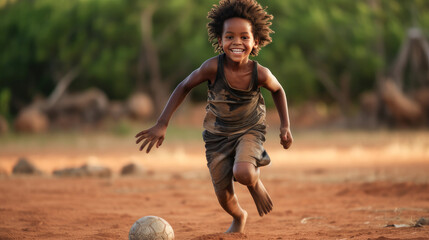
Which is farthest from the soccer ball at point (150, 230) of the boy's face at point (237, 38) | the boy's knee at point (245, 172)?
the boy's face at point (237, 38)

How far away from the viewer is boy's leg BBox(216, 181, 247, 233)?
5.05m

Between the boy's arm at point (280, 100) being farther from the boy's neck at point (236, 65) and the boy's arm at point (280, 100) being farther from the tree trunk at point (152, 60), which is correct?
the tree trunk at point (152, 60)

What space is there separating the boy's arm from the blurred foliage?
20.9 meters

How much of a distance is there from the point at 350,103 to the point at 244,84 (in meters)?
25.6

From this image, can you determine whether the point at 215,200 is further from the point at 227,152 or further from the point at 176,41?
the point at 176,41

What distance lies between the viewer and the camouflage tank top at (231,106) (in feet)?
16.3

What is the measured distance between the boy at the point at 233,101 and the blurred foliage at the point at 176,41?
824 inches

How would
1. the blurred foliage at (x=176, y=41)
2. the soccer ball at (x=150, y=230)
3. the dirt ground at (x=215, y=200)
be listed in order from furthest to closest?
the blurred foliage at (x=176, y=41)
the dirt ground at (x=215, y=200)
the soccer ball at (x=150, y=230)

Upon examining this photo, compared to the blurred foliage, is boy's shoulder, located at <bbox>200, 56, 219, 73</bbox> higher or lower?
lower

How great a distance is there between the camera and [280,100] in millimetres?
5105

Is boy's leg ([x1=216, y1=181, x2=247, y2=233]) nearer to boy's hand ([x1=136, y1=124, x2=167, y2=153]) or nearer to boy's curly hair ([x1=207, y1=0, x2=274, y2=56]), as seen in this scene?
boy's hand ([x1=136, y1=124, x2=167, y2=153])

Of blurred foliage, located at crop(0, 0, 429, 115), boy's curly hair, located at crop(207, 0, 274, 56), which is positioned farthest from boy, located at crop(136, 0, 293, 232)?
blurred foliage, located at crop(0, 0, 429, 115)

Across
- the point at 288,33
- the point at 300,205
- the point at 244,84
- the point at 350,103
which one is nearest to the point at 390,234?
the point at 244,84

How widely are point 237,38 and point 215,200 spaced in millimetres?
3739
